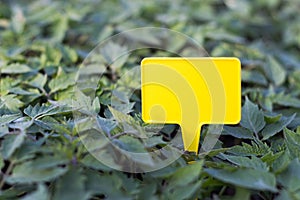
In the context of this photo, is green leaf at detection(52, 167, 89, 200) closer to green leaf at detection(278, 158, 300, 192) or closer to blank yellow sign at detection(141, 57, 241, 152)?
blank yellow sign at detection(141, 57, 241, 152)

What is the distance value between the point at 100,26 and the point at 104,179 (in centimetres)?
106

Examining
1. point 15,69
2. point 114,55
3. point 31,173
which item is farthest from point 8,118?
point 114,55

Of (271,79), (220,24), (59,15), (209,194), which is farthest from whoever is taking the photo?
(220,24)

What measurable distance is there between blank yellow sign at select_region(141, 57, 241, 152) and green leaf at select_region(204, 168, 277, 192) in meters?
0.12

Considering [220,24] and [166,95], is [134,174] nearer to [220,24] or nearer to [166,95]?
[166,95]

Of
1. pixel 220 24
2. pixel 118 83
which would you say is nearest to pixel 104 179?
pixel 118 83

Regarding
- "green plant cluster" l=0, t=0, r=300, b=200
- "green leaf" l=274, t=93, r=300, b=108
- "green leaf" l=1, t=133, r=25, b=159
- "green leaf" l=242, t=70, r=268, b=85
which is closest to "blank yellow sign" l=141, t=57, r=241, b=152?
"green plant cluster" l=0, t=0, r=300, b=200

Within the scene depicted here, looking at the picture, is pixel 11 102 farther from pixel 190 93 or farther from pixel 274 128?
pixel 274 128

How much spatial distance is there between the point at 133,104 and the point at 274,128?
1.17ft

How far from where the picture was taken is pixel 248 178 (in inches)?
29.3

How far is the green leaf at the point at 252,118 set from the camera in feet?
3.32

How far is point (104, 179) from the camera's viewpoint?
736 millimetres

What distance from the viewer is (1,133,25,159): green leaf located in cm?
73

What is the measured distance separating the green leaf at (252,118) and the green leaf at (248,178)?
0.26 m
